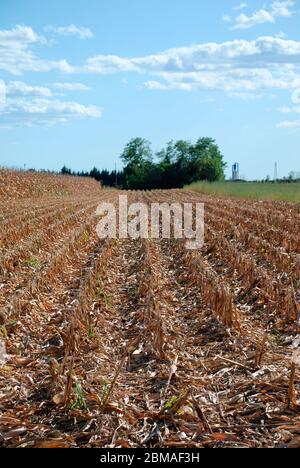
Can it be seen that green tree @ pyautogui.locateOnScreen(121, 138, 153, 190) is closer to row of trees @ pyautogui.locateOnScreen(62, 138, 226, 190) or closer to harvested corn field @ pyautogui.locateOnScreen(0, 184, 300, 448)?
→ row of trees @ pyautogui.locateOnScreen(62, 138, 226, 190)

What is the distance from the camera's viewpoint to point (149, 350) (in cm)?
683

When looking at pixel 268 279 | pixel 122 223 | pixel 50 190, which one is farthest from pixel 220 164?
pixel 268 279

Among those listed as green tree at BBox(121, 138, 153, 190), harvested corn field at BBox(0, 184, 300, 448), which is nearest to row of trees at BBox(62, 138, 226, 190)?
green tree at BBox(121, 138, 153, 190)

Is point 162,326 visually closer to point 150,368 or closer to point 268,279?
point 150,368

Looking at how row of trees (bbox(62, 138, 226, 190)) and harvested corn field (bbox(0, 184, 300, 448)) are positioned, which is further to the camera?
row of trees (bbox(62, 138, 226, 190))

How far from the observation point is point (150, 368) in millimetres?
6398

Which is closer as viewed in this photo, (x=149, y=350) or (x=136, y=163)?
(x=149, y=350)

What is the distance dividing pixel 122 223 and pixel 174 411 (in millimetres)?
15354

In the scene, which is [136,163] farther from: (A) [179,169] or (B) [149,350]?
(B) [149,350]

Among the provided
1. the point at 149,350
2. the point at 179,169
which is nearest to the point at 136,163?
the point at 179,169

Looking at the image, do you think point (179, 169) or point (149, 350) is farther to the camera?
point (179, 169)

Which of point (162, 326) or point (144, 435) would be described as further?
point (162, 326)

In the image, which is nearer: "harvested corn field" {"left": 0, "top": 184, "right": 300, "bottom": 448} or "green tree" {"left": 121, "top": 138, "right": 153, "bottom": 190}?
"harvested corn field" {"left": 0, "top": 184, "right": 300, "bottom": 448}

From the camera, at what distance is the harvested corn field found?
16.6ft
